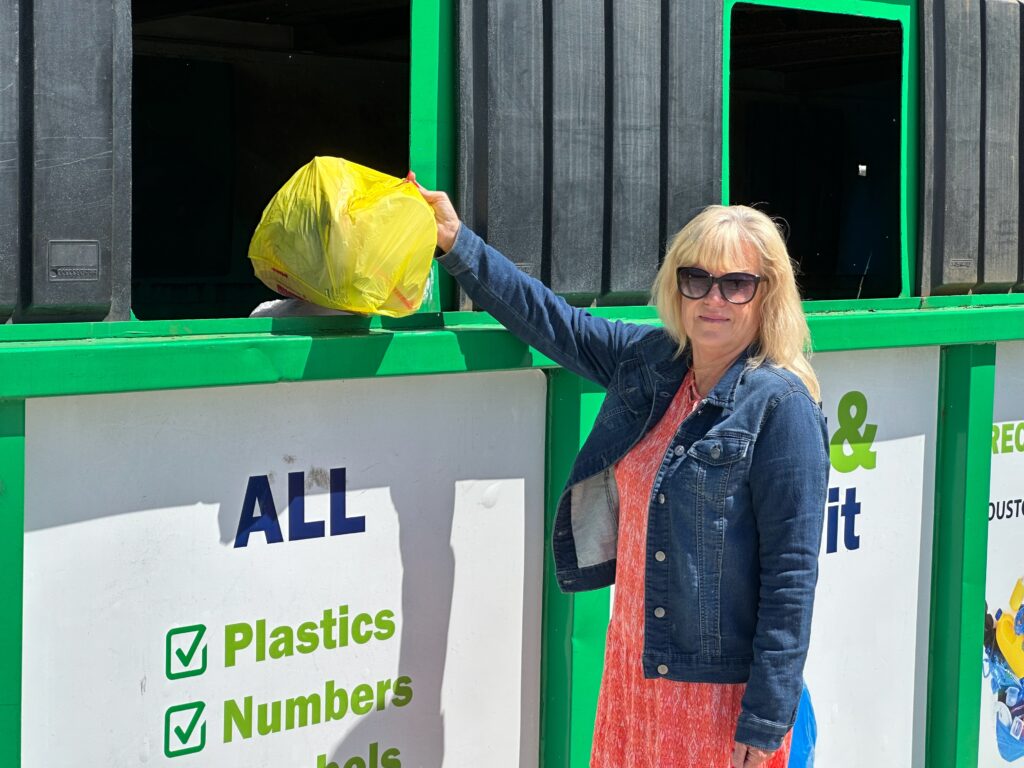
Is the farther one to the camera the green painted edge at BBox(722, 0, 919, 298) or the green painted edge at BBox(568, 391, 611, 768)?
the green painted edge at BBox(722, 0, 919, 298)

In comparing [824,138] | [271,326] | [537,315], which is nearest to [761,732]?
[537,315]

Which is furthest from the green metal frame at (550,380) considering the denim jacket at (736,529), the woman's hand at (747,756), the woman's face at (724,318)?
the woman's hand at (747,756)

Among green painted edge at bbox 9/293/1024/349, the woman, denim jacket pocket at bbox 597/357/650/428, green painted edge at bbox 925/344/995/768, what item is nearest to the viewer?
green painted edge at bbox 9/293/1024/349

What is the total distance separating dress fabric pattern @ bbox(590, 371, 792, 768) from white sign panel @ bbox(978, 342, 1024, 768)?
4.72ft

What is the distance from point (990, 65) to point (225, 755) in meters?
2.41

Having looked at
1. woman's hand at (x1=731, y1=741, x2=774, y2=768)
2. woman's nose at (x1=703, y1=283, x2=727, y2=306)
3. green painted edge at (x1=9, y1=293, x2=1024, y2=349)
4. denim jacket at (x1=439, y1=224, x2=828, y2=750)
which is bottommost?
woman's hand at (x1=731, y1=741, x2=774, y2=768)

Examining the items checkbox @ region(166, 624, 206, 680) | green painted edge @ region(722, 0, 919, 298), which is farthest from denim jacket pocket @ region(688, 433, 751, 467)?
green painted edge @ region(722, 0, 919, 298)

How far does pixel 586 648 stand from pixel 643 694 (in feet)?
1.30

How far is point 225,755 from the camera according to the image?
7.04 ft

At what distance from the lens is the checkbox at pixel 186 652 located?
2068 millimetres

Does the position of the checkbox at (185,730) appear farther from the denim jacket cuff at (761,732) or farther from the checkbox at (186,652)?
the denim jacket cuff at (761,732)

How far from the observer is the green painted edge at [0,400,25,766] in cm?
183

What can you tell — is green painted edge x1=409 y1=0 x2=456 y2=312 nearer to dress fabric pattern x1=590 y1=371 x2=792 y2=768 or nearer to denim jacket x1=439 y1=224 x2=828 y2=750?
denim jacket x1=439 y1=224 x2=828 y2=750

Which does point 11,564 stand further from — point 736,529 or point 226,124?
point 226,124
